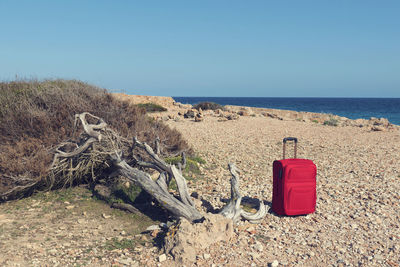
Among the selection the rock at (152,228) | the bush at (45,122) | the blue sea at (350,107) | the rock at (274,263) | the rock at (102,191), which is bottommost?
the blue sea at (350,107)

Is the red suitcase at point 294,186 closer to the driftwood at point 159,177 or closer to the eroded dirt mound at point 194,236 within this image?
the driftwood at point 159,177

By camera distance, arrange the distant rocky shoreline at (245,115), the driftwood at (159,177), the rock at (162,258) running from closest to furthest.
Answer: the rock at (162,258), the driftwood at (159,177), the distant rocky shoreline at (245,115)

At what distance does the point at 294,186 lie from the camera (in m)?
4.99

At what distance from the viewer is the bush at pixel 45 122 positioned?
5.61 meters

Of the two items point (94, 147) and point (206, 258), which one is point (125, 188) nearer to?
point (94, 147)

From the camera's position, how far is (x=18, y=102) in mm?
7066

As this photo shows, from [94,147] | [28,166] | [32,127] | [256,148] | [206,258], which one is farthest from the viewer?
[256,148]

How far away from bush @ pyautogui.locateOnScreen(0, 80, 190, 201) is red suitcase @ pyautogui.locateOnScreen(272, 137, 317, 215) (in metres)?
3.39

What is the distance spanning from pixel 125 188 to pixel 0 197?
213cm

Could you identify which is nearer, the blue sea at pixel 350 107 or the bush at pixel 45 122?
the bush at pixel 45 122

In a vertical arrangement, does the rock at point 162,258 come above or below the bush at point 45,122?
below

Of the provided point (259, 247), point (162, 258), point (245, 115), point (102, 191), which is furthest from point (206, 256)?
point (245, 115)

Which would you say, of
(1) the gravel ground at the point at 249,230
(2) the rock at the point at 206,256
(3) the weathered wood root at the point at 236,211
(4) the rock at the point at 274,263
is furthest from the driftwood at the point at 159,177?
(4) the rock at the point at 274,263

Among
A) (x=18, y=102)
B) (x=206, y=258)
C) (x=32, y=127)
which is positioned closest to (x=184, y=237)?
(x=206, y=258)
